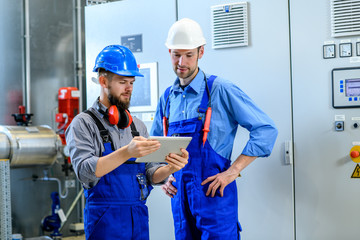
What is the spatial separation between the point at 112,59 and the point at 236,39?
1.25m

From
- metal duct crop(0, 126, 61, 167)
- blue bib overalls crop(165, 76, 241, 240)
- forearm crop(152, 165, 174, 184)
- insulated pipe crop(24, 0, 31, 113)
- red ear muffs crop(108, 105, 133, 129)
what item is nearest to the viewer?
red ear muffs crop(108, 105, 133, 129)

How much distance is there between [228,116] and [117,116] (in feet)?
2.46

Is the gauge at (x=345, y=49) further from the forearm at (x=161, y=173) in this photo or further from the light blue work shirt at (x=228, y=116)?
the forearm at (x=161, y=173)

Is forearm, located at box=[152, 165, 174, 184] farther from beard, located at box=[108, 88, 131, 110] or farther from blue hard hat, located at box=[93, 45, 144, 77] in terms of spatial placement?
blue hard hat, located at box=[93, 45, 144, 77]

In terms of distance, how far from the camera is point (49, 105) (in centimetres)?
548

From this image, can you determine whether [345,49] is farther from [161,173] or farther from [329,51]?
[161,173]

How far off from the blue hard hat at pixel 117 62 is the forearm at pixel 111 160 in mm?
415

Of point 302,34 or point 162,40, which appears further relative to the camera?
point 162,40

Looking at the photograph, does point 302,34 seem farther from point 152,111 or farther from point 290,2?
point 152,111

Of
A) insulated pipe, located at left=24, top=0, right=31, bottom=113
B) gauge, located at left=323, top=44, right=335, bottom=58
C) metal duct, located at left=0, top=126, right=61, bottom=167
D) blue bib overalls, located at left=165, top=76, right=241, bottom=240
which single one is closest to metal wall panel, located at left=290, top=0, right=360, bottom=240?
gauge, located at left=323, top=44, right=335, bottom=58

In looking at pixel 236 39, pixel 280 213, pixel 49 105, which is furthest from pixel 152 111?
pixel 49 105

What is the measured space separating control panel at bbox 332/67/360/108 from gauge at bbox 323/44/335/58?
0.10 m

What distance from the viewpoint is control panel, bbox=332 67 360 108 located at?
2824 millimetres

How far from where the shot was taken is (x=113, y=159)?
6.31 feet
